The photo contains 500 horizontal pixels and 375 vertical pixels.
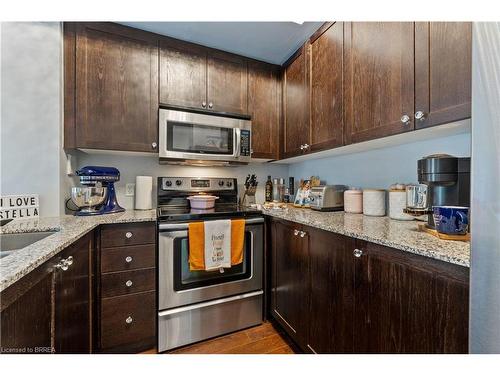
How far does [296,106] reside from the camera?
1831mm

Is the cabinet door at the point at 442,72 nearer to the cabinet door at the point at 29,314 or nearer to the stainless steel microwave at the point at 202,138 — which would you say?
the stainless steel microwave at the point at 202,138

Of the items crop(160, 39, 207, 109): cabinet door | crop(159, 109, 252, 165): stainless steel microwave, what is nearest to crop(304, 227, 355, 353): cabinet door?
crop(159, 109, 252, 165): stainless steel microwave

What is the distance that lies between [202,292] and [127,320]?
0.47 meters

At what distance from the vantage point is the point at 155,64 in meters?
1.66

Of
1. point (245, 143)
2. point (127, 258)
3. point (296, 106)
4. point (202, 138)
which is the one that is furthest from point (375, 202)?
point (127, 258)

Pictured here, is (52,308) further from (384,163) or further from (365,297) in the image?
(384,163)

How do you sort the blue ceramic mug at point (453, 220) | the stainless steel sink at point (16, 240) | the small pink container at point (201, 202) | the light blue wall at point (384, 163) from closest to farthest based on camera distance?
the blue ceramic mug at point (453, 220) → the stainless steel sink at point (16, 240) → the light blue wall at point (384, 163) → the small pink container at point (201, 202)

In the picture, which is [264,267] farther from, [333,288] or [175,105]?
[175,105]

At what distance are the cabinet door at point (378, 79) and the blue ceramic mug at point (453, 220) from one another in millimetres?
412

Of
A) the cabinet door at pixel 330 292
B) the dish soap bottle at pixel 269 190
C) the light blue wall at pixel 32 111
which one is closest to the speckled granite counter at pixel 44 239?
the light blue wall at pixel 32 111

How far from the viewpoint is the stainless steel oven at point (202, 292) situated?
1418 millimetres

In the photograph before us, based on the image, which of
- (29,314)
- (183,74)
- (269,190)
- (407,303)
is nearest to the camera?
(29,314)

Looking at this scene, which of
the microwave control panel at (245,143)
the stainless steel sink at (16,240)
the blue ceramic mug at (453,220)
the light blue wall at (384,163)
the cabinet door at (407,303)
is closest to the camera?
the cabinet door at (407,303)

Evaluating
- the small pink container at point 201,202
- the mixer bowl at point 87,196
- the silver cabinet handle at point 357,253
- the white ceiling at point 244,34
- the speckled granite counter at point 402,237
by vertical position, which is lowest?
the silver cabinet handle at point 357,253
